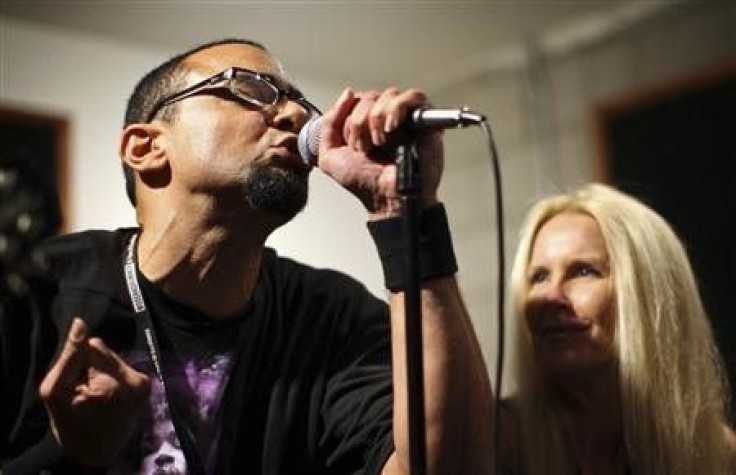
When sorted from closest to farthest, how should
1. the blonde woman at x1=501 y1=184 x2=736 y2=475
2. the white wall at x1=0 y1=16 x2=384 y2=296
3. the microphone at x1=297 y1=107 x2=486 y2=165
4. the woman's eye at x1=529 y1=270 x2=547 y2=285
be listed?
the microphone at x1=297 y1=107 x2=486 y2=165
the blonde woman at x1=501 y1=184 x2=736 y2=475
the woman's eye at x1=529 y1=270 x2=547 y2=285
the white wall at x1=0 y1=16 x2=384 y2=296

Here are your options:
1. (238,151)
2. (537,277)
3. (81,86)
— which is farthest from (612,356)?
(81,86)

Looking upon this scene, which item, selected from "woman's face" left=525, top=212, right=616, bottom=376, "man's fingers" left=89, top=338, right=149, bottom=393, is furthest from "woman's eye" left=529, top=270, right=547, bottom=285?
"man's fingers" left=89, top=338, right=149, bottom=393

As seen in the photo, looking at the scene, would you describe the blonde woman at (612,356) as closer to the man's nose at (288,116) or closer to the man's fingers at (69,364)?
the man's nose at (288,116)

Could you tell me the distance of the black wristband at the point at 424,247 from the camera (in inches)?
37.1

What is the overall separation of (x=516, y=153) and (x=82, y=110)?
57.2 inches

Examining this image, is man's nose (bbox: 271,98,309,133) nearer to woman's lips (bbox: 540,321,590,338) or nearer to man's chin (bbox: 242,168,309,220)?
man's chin (bbox: 242,168,309,220)

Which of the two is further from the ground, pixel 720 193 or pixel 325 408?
pixel 720 193

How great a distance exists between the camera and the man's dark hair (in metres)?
1.28

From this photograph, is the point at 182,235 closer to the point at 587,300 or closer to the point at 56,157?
the point at 587,300

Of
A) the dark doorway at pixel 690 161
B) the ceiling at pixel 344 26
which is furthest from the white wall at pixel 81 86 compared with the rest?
the dark doorway at pixel 690 161

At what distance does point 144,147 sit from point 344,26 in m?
1.43

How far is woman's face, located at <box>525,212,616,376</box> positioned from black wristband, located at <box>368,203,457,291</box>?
59 centimetres

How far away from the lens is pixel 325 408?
123 centimetres

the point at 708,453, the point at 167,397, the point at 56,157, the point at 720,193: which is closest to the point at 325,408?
the point at 167,397
